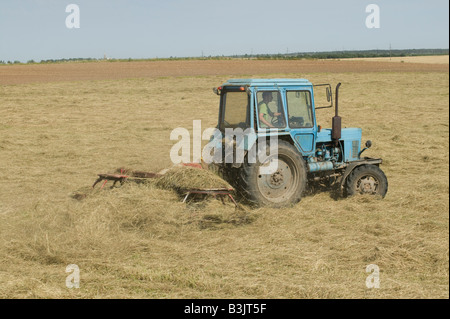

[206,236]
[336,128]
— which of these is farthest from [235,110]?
[206,236]

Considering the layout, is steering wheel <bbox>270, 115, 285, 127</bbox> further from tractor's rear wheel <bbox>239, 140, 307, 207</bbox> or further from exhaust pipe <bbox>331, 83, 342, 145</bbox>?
exhaust pipe <bbox>331, 83, 342, 145</bbox>

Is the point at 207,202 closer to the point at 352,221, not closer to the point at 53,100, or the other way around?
the point at 352,221

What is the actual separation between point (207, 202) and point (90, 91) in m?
17.9

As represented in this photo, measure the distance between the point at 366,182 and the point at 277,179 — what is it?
1.61 m

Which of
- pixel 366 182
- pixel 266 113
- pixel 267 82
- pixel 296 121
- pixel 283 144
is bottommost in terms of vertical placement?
pixel 366 182

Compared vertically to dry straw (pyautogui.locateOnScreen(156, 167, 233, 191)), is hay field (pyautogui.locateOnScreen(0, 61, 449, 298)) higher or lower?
lower

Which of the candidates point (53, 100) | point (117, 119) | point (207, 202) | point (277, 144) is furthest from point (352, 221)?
point (53, 100)

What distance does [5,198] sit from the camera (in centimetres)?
877

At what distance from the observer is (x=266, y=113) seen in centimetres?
782

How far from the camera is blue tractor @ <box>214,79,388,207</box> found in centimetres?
759
